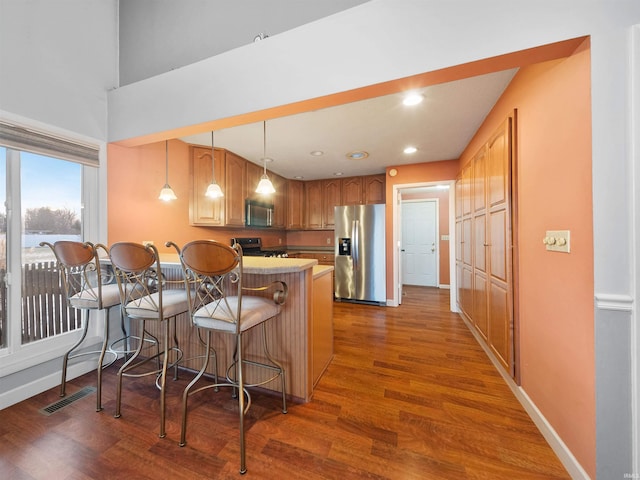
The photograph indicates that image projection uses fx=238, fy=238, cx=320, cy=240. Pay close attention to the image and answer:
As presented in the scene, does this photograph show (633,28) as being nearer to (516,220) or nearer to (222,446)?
(516,220)

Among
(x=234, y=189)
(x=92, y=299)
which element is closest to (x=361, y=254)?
(x=234, y=189)

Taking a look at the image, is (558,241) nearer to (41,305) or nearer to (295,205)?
(41,305)

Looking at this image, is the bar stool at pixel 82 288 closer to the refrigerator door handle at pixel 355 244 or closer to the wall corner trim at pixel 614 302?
the wall corner trim at pixel 614 302

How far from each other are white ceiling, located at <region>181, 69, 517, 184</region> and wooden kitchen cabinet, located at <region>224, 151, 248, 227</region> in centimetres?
16

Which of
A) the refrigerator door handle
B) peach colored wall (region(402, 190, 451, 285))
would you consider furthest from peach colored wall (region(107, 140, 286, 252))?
peach colored wall (region(402, 190, 451, 285))

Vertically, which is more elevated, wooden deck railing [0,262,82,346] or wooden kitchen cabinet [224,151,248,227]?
wooden kitchen cabinet [224,151,248,227]

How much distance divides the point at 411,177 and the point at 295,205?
2.28 metres

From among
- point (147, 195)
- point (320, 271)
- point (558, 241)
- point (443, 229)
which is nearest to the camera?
point (558, 241)

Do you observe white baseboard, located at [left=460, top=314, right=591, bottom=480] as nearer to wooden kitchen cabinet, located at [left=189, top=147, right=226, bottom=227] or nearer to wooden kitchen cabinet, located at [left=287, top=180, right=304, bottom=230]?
wooden kitchen cabinet, located at [left=189, top=147, right=226, bottom=227]

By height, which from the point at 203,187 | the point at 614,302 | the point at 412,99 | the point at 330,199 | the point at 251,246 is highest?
the point at 412,99

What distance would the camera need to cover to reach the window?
5.48 feet

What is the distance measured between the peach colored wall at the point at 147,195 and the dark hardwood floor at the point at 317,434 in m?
1.32

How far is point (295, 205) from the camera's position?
4.92 m

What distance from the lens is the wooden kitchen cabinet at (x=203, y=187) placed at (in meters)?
3.02
